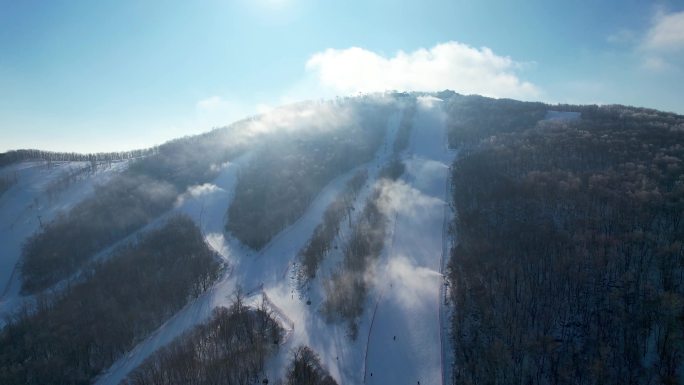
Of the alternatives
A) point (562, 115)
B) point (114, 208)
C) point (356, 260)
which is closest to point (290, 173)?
point (114, 208)

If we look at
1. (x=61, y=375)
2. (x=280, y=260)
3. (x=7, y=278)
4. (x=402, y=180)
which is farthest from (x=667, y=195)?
(x=7, y=278)

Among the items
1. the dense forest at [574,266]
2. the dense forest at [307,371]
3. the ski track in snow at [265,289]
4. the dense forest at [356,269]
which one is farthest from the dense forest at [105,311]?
the dense forest at [574,266]

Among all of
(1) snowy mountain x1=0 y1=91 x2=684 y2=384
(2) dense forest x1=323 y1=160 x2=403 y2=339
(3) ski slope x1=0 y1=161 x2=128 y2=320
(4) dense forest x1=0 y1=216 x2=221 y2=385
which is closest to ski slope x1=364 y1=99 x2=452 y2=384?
(1) snowy mountain x1=0 y1=91 x2=684 y2=384

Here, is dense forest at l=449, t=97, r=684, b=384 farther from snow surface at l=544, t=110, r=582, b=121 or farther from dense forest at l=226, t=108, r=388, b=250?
dense forest at l=226, t=108, r=388, b=250

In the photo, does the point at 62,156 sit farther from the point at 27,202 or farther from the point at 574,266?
the point at 574,266

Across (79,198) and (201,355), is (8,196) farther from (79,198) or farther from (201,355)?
(201,355)
